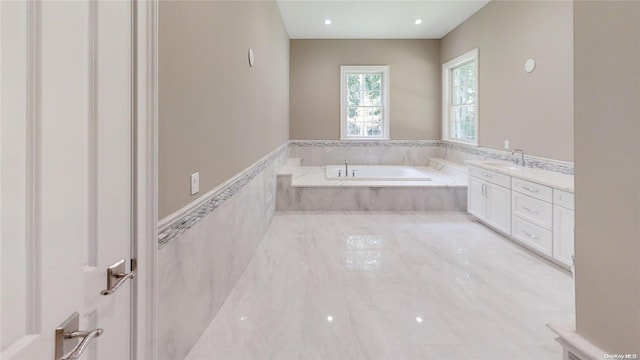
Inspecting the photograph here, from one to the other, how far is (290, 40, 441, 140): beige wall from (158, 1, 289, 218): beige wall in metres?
3.43

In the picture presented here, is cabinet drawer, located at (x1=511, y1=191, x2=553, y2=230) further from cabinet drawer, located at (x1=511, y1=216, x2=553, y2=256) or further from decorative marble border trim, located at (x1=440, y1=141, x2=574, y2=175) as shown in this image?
decorative marble border trim, located at (x1=440, y1=141, x2=574, y2=175)

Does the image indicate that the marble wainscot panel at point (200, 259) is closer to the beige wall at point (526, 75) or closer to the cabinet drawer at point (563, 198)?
the cabinet drawer at point (563, 198)

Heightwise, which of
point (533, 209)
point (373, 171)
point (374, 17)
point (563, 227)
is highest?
point (374, 17)

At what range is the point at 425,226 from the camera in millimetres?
4934

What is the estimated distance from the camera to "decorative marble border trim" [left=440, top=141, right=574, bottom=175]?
3.93 metres

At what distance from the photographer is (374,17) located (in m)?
6.21

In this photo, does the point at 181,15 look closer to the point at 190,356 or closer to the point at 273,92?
the point at 190,356

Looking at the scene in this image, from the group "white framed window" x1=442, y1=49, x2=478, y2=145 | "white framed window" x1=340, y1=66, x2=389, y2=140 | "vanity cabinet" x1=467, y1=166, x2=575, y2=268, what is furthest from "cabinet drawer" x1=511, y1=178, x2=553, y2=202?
"white framed window" x1=340, y1=66, x2=389, y2=140

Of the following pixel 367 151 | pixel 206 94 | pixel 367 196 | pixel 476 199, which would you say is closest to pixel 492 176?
pixel 476 199

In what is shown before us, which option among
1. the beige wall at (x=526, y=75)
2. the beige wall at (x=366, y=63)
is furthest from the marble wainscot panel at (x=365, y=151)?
the beige wall at (x=526, y=75)

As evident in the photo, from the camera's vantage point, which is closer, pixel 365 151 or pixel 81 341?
pixel 81 341

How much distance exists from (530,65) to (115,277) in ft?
15.7

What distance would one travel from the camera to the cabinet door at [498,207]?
4.23 m

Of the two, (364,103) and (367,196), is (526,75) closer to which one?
(367,196)
